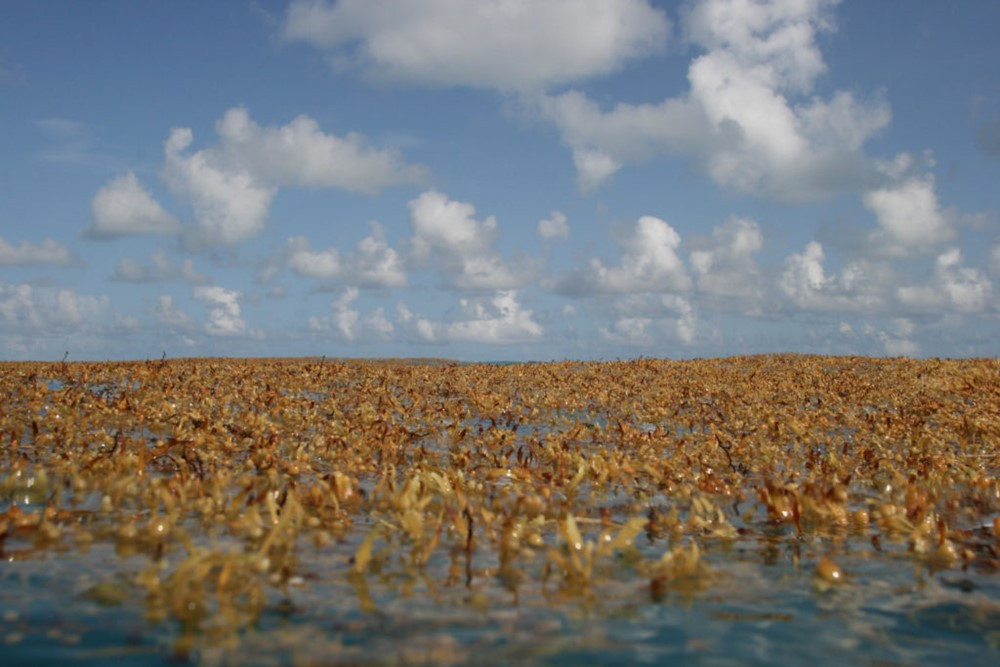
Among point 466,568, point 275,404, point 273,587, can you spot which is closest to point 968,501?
point 466,568

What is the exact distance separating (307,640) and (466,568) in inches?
66.6

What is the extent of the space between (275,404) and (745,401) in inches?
466

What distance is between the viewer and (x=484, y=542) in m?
6.49

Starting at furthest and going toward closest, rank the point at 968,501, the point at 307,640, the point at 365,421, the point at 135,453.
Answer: the point at 365,421 < the point at 135,453 < the point at 968,501 < the point at 307,640

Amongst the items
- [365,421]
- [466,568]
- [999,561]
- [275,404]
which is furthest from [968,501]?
[275,404]

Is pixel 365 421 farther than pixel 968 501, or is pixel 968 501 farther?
pixel 365 421

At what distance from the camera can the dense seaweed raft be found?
168 inches

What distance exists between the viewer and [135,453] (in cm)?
989

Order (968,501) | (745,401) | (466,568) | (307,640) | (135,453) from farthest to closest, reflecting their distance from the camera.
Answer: (745,401)
(135,453)
(968,501)
(466,568)
(307,640)

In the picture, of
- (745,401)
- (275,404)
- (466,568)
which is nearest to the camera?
(466,568)

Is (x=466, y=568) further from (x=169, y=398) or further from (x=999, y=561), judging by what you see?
(x=169, y=398)

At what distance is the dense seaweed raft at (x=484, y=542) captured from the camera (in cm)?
427

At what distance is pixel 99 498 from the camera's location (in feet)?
26.3

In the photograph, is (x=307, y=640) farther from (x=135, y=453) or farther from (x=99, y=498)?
(x=135, y=453)
